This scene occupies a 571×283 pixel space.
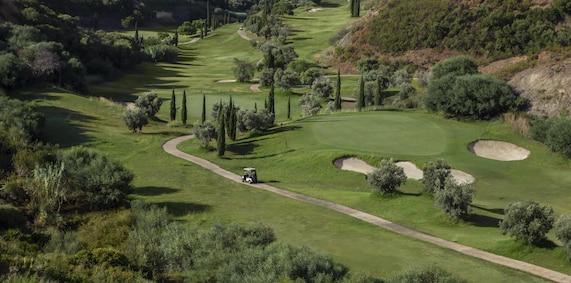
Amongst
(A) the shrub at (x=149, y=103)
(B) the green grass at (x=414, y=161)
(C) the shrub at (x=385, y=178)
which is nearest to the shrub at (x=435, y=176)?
(B) the green grass at (x=414, y=161)

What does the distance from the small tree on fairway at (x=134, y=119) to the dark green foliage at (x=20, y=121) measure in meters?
11.4

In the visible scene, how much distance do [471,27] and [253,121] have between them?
7655cm

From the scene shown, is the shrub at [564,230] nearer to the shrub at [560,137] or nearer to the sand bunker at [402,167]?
the sand bunker at [402,167]

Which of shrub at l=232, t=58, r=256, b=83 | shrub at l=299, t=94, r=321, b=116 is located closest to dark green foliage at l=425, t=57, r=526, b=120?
shrub at l=299, t=94, r=321, b=116

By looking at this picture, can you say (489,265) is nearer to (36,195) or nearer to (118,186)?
(118,186)

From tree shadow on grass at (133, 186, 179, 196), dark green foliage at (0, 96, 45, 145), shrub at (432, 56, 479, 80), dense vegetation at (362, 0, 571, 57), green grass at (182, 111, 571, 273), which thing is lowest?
tree shadow on grass at (133, 186, 179, 196)

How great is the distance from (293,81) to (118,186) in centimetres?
7770

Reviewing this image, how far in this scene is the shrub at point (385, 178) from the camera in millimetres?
48562

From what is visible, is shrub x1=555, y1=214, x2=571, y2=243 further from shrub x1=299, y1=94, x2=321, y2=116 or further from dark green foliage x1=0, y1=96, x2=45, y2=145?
shrub x1=299, y1=94, x2=321, y2=116

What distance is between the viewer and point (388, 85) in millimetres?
114125

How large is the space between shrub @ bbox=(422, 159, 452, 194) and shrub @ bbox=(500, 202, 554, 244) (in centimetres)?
944

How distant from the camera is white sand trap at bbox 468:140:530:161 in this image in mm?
63050

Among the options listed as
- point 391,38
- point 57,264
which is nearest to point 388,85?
point 391,38

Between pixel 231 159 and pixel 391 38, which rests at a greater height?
pixel 391 38
